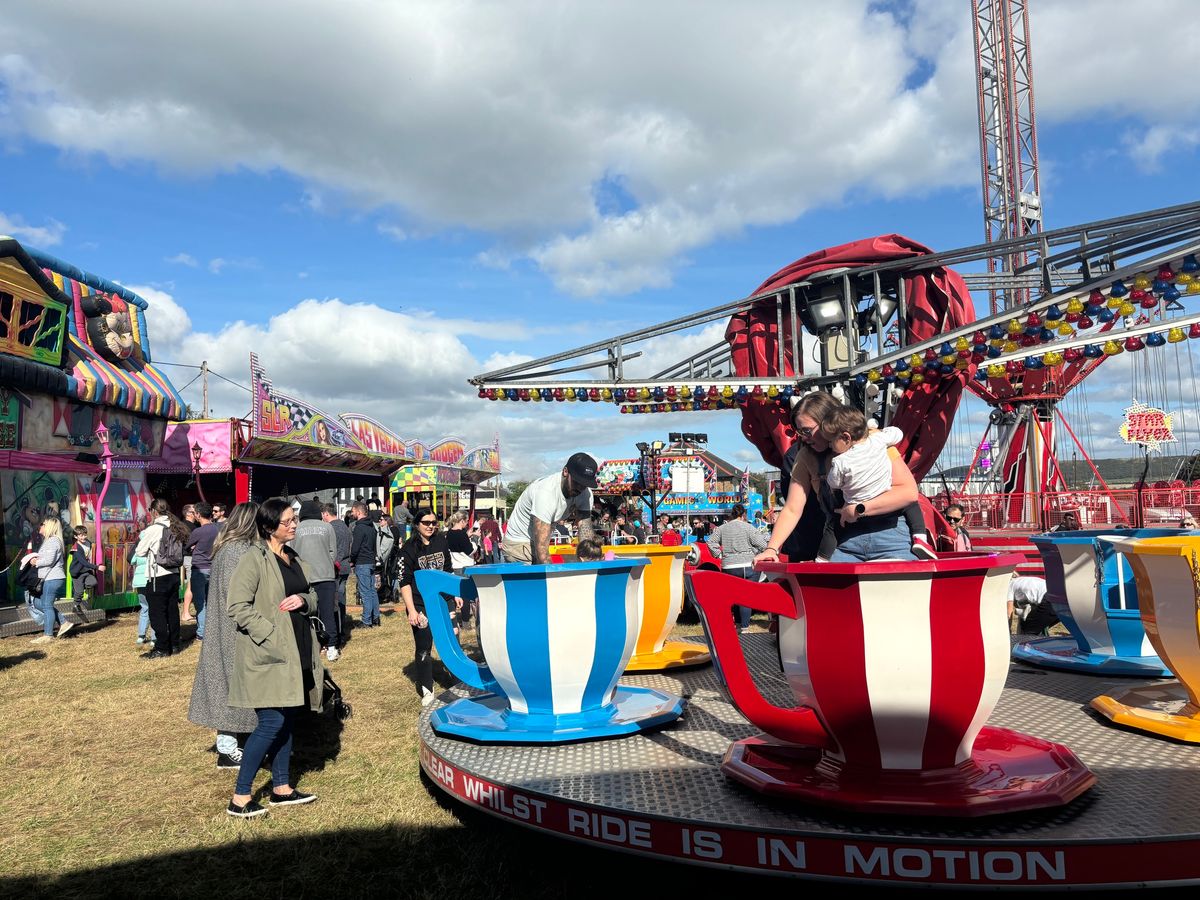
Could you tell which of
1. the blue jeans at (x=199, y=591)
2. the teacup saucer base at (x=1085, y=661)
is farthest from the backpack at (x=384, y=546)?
the teacup saucer base at (x=1085, y=661)

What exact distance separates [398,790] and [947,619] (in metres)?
2.92

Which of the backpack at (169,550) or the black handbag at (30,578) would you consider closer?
the backpack at (169,550)

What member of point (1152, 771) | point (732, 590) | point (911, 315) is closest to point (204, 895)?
point (732, 590)

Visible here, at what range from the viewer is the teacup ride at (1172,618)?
3.25 metres

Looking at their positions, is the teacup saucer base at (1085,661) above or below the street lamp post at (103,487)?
below

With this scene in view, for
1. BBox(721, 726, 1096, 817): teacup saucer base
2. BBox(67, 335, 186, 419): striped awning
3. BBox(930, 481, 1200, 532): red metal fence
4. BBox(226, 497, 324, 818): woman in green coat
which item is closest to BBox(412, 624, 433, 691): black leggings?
BBox(226, 497, 324, 818): woman in green coat

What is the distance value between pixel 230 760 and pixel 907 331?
8818 mm

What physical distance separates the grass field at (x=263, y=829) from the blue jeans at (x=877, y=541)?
49.2 inches

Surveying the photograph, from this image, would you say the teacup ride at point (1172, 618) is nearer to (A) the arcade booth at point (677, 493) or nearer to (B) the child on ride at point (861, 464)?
(B) the child on ride at point (861, 464)

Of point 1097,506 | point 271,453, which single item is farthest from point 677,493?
point 1097,506

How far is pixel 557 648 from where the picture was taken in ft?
12.3

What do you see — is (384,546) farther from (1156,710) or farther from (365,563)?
(1156,710)

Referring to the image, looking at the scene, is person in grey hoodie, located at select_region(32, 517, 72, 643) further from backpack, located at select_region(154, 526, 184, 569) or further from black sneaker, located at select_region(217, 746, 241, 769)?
black sneaker, located at select_region(217, 746, 241, 769)

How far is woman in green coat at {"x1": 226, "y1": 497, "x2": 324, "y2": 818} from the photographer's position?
3.72 meters
